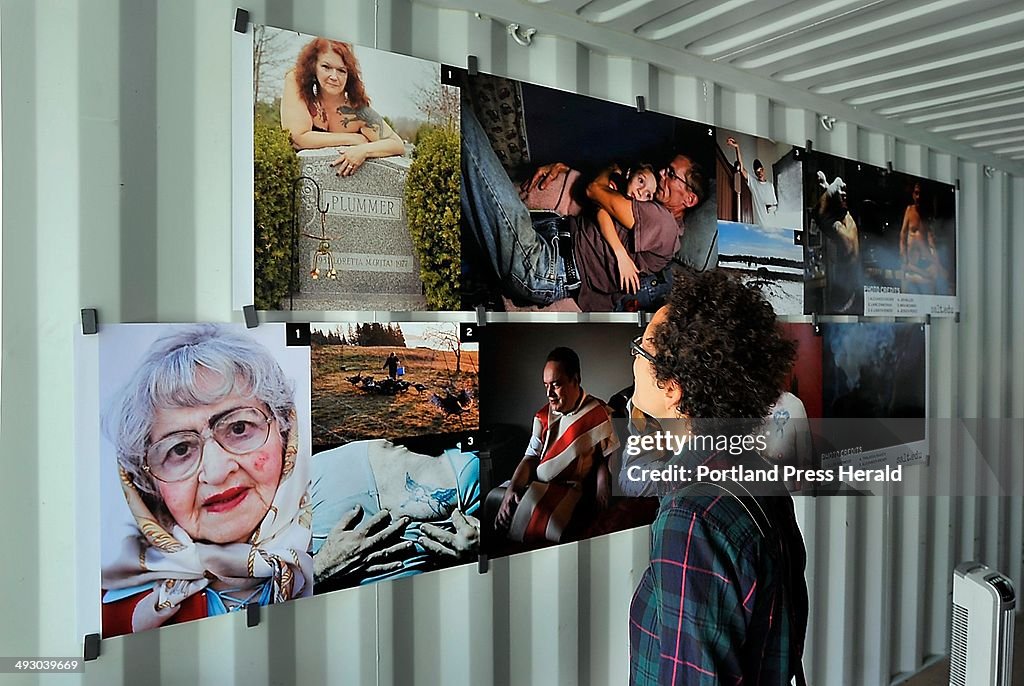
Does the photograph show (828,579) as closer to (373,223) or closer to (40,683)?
(373,223)

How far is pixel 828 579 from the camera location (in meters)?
3.81

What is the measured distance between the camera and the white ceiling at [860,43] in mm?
2602

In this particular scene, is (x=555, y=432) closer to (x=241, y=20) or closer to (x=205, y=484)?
(x=205, y=484)

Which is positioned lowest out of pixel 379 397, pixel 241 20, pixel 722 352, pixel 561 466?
pixel 561 466

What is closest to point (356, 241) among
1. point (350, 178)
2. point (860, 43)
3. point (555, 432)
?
point (350, 178)

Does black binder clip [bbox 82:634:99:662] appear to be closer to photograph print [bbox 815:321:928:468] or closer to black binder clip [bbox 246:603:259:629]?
black binder clip [bbox 246:603:259:629]

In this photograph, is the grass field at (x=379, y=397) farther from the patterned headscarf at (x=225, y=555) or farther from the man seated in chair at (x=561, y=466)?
the man seated in chair at (x=561, y=466)

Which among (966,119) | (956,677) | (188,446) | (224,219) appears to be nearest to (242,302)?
(224,219)

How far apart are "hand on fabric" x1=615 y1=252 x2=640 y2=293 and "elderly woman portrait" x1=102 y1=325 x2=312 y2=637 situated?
1.38 metres

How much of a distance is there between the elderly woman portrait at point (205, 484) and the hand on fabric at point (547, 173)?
45.2 inches

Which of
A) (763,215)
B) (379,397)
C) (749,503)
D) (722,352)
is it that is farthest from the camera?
(763,215)

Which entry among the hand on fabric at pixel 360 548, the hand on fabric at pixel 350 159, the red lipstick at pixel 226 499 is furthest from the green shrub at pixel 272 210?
the hand on fabric at pixel 360 548

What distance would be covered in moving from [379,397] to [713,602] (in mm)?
1181

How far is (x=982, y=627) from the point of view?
1837mm
